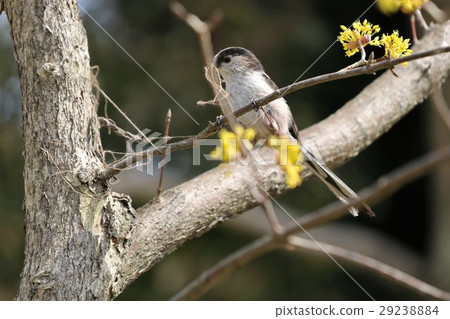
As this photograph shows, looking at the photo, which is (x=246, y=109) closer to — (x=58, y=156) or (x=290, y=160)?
(x=290, y=160)

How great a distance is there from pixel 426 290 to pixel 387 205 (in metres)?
5.51

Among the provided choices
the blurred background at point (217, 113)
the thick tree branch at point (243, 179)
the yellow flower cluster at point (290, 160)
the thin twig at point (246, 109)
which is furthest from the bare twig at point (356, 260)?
the blurred background at point (217, 113)

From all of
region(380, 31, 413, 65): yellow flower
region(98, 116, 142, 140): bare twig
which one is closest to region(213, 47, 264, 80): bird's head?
region(98, 116, 142, 140): bare twig

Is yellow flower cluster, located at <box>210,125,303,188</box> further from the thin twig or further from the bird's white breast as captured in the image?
the bird's white breast

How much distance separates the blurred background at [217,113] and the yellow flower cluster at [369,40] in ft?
10.9

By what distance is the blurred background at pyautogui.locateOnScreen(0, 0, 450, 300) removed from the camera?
16.4 ft

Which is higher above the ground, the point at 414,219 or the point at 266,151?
the point at 414,219

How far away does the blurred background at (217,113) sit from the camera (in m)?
5.00

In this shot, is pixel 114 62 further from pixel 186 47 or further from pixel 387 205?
pixel 387 205

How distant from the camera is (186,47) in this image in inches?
221

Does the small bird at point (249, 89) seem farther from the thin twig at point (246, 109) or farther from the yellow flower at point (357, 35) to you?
the yellow flower at point (357, 35)

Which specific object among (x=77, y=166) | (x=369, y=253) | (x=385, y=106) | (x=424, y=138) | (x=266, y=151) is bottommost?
(x=77, y=166)

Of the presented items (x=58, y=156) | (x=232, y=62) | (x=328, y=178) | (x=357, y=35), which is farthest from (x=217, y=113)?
(x=357, y=35)

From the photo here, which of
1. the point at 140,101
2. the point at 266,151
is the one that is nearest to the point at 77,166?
the point at 266,151
